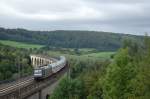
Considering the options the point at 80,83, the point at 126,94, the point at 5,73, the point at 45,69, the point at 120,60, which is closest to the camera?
the point at 126,94

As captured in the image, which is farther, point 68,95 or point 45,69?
point 45,69

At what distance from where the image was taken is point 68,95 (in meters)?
63.5

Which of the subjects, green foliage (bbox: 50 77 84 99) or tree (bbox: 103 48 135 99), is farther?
green foliage (bbox: 50 77 84 99)

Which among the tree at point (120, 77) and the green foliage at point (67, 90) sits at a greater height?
the tree at point (120, 77)

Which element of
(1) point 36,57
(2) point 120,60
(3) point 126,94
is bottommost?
(1) point 36,57

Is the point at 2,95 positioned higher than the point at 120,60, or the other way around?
the point at 120,60

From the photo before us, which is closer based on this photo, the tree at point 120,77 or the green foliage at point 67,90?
the tree at point 120,77

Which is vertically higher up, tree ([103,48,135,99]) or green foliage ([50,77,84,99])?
tree ([103,48,135,99])

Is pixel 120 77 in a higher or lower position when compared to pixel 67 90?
higher

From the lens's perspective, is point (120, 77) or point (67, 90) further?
point (67, 90)

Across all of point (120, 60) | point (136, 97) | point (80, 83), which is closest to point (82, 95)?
point (80, 83)

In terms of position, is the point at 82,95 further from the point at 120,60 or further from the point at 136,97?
the point at 136,97

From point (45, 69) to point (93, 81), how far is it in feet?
32.3

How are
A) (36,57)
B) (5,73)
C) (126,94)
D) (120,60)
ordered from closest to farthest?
(126,94)
(120,60)
(5,73)
(36,57)
